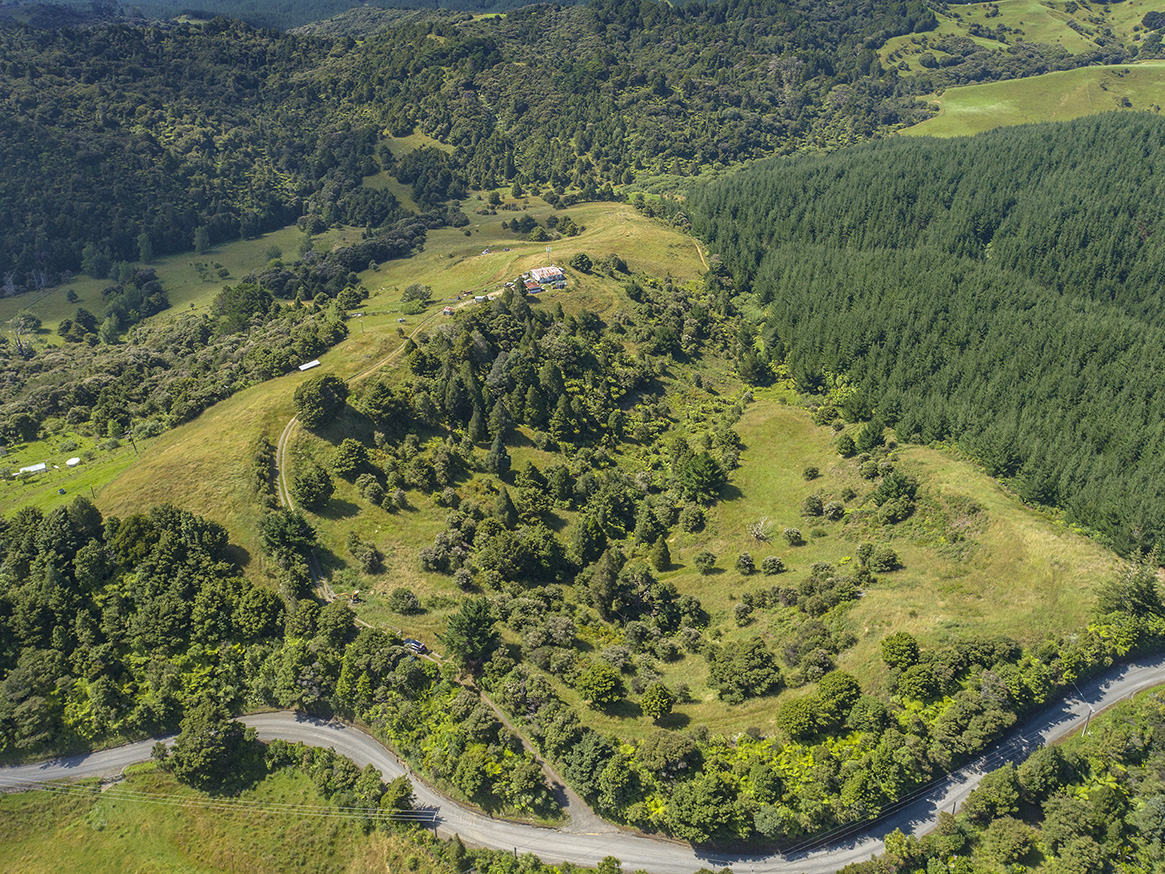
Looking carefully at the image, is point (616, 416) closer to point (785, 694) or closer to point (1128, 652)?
point (785, 694)

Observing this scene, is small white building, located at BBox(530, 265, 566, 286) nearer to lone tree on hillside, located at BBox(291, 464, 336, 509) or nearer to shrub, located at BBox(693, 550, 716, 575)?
lone tree on hillside, located at BBox(291, 464, 336, 509)

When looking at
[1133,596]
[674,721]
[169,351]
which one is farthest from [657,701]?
[169,351]

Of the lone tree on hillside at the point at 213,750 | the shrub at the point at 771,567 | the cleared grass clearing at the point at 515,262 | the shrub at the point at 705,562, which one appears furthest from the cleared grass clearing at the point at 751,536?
the cleared grass clearing at the point at 515,262

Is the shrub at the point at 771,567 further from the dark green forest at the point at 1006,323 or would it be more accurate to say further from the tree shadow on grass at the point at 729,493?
the dark green forest at the point at 1006,323

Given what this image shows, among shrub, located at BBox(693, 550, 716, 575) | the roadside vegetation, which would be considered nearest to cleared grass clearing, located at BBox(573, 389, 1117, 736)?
the roadside vegetation

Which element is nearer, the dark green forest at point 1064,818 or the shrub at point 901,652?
the dark green forest at point 1064,818

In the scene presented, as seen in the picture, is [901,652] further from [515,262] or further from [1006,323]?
[515,262]
